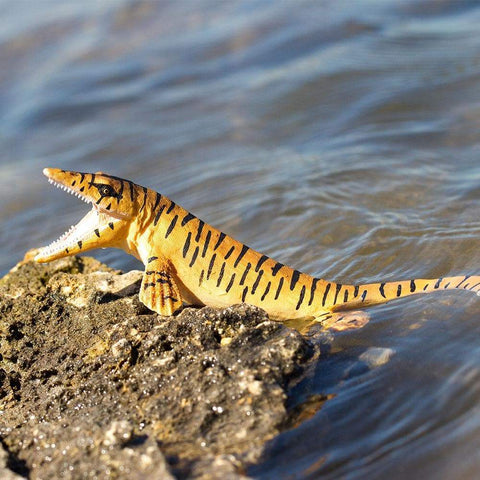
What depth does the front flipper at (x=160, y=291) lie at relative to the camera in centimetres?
568

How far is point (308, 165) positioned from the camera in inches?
411

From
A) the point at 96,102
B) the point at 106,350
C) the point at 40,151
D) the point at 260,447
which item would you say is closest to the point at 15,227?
the point at 40,151

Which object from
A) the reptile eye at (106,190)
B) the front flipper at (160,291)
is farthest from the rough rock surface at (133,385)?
the reptile eye at (106,190)

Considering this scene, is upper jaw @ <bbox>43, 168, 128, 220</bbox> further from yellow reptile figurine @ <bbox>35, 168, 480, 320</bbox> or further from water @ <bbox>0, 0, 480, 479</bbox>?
water @ <bbox>0, 0, 480, 479</bbox>

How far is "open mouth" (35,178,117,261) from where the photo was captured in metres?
6.28

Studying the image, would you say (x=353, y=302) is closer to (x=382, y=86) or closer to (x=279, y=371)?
(x=279, y=371)

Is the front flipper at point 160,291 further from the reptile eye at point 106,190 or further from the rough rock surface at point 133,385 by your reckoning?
the reptile eye at point 106,190

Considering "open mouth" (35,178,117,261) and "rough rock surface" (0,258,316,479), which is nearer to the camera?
"rough rock surface" (0,258,316,479)

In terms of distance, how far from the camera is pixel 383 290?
6.45 m

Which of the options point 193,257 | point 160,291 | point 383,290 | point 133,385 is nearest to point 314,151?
point 383,290

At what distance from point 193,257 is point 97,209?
2.97 ft

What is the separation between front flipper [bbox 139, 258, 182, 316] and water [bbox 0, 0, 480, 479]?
123 centimetres

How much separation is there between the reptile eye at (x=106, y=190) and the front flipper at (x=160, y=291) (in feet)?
2.27

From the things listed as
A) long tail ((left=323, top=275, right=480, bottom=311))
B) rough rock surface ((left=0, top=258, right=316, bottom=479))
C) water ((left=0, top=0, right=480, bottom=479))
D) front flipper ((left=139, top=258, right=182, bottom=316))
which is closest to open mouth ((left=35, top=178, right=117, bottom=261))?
rough rock surface ((left=0, top=258, right=316, bottom=479))
